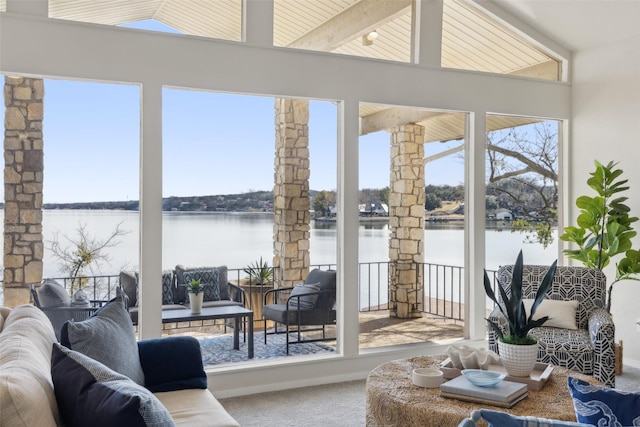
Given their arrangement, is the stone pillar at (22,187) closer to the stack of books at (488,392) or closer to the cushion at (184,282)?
the cushion at (184,282)

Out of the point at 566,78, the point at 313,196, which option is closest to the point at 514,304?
the point at 313,196

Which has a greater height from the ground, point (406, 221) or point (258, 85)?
point (258, 85)

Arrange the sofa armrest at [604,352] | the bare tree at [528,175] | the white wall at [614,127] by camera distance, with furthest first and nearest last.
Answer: the bare tree at [528,175] → the white wall at [614,127] → the sofa armrest at [604,352]

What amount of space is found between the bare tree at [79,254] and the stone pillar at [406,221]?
2384 mm

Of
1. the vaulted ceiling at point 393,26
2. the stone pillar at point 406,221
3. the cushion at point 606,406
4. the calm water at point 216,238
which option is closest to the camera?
the cushion at point 606,406

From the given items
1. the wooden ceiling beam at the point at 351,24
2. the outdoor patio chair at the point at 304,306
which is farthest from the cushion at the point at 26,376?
the wooden ceiling beam at the point at 351,24

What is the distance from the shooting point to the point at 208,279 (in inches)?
174

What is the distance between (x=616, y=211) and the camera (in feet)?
16.8

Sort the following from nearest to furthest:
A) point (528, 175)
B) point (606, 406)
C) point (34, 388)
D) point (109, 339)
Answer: point (606, 406) → point (34, 388) → point (109, 339) → point (528, 175)

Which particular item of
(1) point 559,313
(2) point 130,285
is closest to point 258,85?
(2) point 130,285

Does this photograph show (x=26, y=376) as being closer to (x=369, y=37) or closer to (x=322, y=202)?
Answer: (x=322, y=202)

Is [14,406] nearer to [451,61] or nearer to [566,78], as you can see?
[451,61]

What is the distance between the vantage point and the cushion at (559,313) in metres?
4.37

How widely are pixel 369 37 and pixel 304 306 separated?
2369mm
